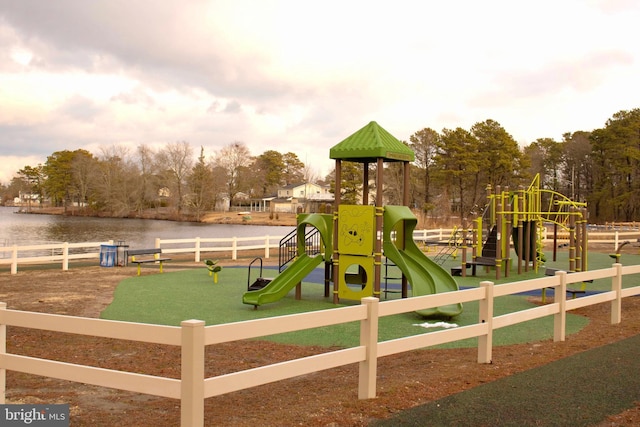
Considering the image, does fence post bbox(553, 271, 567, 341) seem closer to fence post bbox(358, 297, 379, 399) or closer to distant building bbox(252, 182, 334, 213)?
fence post bbox(358, 297, 379, 399)

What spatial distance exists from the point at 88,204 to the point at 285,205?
35.0m

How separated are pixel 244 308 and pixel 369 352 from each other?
734cm

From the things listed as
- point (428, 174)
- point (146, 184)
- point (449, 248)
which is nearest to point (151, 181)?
point (146, 184)

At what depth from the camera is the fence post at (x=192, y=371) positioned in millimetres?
4367

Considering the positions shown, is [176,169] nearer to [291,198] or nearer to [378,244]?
[291,198]

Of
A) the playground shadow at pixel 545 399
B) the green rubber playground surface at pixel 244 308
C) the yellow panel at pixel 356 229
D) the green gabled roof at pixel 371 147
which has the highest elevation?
the green gabled roof at pixel 371 147

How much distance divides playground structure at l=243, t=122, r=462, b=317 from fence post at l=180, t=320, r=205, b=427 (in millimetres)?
8160

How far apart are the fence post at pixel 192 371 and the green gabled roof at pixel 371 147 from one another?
9.02m

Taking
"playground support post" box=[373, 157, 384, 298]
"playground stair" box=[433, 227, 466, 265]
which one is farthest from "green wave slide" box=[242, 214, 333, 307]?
"playground stair" box=[433, 227, 466, 265]

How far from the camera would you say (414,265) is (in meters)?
12.9

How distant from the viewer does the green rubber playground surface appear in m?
9.86

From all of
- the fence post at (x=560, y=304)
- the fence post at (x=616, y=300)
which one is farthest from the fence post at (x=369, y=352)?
the fence post at (x=616, y=300)

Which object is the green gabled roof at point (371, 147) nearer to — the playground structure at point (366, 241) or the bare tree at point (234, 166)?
the playground structure at point (366, 241)

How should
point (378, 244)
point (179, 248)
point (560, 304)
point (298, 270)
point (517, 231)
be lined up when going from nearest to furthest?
point (560, 304), point (378, 244), point (298, 270), point (517, 231), point (179, 248)
